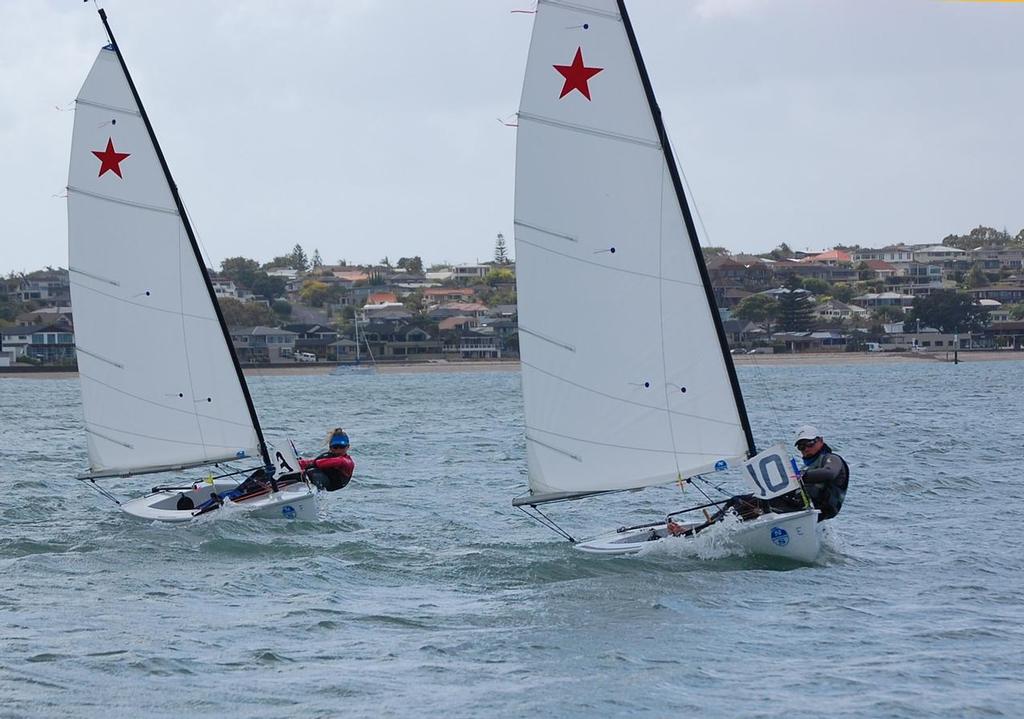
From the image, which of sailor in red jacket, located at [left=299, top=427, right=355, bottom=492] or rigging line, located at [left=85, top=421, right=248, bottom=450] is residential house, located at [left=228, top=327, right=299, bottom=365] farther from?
sailor in red jacket, located at [left=299, top=427, right=355, bottom=492]

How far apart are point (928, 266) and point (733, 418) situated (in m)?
188

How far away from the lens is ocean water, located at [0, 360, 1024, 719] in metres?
12.1

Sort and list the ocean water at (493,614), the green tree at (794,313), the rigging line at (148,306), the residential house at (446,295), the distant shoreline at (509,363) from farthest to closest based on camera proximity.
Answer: the residential house at (446,295) → the green tree at (794,313) → the distant shoreline at (509,363) → the rigging line at (148,306) → the ocean water at (493,614)

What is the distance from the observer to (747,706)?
11.8 meters

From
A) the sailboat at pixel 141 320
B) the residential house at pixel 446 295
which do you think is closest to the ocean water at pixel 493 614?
the sailboat at pixel 141 320

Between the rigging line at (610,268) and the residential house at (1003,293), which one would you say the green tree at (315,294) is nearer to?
the residential house at (1003,293)

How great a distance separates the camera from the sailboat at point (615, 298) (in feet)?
52.3

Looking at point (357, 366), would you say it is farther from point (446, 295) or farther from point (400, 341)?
point (446, 295)

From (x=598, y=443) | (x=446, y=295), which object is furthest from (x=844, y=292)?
(x=598, y=443)

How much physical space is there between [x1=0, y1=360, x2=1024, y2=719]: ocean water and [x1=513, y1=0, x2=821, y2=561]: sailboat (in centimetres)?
108

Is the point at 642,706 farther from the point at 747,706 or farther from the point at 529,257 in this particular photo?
the point at 529,257

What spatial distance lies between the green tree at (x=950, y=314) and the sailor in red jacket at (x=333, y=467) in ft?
417

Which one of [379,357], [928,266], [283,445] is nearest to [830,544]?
[283,445]

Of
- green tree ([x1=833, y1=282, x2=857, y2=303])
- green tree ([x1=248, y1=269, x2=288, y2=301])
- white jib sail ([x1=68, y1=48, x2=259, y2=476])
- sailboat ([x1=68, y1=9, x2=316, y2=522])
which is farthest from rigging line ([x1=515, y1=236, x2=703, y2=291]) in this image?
green tree ([x1=248, y1=269, x2=288, y2=301])
